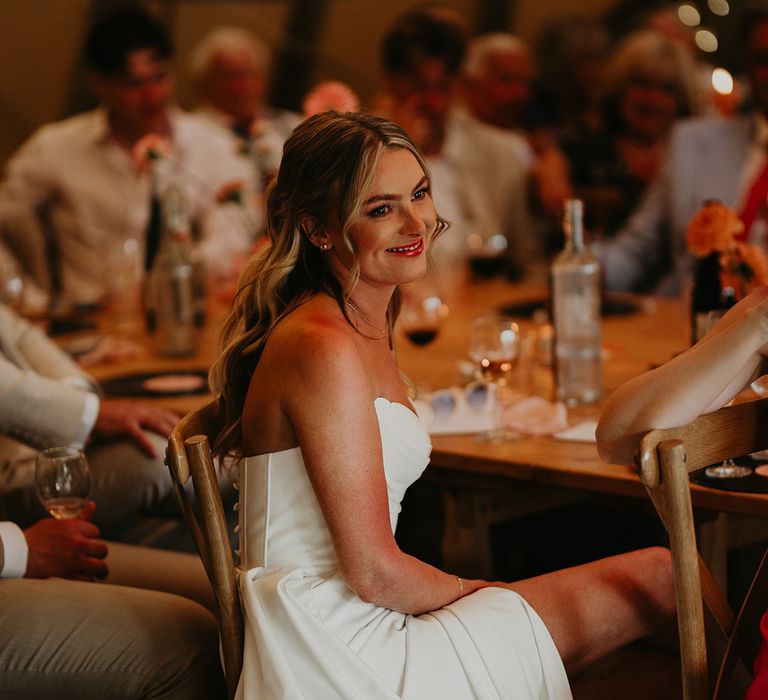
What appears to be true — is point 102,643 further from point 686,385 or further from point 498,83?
point 498,83

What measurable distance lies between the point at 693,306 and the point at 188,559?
3.81 ft

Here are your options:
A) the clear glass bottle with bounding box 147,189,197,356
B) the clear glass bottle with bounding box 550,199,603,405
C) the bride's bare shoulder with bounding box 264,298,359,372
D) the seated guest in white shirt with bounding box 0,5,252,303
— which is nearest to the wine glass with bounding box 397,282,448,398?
the clear glass bottle with bounding box 550,199,603,405

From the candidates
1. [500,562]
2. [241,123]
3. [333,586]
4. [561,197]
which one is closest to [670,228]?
[561,197]

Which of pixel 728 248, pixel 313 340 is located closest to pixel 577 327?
pixel 728 248

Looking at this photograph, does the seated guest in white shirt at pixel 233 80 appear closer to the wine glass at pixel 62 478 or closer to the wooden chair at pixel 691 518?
the wine glass at pixel 62 478

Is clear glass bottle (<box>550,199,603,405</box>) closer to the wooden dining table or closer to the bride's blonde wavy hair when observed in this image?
the wooden dining table

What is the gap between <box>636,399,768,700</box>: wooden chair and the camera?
136cm

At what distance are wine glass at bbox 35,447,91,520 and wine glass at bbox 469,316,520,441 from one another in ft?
2.38

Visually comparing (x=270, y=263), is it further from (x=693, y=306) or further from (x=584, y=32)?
(x=584, y=32)

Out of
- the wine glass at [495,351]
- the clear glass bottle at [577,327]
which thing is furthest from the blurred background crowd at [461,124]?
the wine glass at [495,351]

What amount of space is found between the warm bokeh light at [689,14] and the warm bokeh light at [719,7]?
0.09 m

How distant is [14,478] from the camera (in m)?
2.37

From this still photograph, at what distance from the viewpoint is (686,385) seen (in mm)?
1524

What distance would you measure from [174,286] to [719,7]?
4842mm
